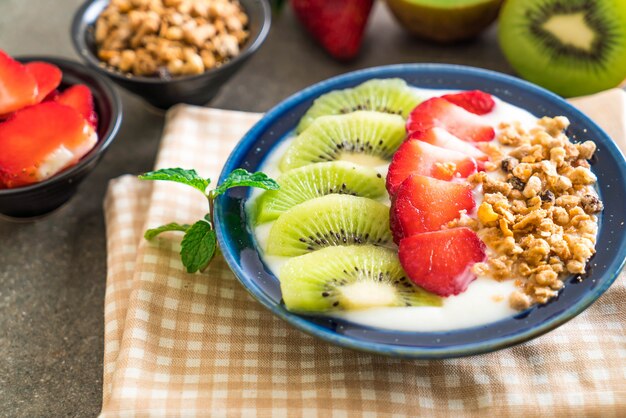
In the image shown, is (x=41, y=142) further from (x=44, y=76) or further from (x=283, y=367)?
(x=283, y=367)

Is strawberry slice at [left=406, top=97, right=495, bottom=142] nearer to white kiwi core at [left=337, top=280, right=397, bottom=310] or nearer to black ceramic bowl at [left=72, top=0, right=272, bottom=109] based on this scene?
white kiwi core at [left=337, top=280, right=397, bottom=310]

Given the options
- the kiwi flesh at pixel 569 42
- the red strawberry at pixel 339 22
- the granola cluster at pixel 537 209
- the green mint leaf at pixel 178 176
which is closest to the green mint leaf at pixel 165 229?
the green mint leaf at pixel 178 176

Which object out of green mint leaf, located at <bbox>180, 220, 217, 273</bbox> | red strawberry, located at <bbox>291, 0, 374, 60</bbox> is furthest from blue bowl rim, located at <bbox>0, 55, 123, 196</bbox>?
red strawberry, located at <bbox>291, 0, 374, 60</bbox>

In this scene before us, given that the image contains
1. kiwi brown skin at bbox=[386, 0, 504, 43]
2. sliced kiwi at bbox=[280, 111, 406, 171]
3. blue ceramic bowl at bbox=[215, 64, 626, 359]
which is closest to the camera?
blue ceramic bowl at bbox=[215, 64, 626, 359]

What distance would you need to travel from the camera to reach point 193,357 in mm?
1313

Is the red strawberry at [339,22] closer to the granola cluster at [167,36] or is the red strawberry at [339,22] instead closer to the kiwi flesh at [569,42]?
the granola cluster at [167,36]

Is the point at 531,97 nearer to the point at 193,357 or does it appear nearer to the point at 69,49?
the point at 193,357

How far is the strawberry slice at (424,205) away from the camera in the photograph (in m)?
1.21

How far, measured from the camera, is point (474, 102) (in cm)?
150

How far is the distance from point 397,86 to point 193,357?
73 cm

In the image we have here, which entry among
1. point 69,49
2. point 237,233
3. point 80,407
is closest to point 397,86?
point 237,233

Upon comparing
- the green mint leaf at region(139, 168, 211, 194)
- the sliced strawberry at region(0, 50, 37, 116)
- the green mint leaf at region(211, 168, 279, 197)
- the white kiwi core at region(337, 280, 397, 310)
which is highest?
the white kiwi core at region(337, 280, 397, 310)

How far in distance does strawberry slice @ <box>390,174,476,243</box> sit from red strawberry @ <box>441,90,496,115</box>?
0.95 ft

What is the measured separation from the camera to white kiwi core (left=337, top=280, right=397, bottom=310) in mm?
1155
